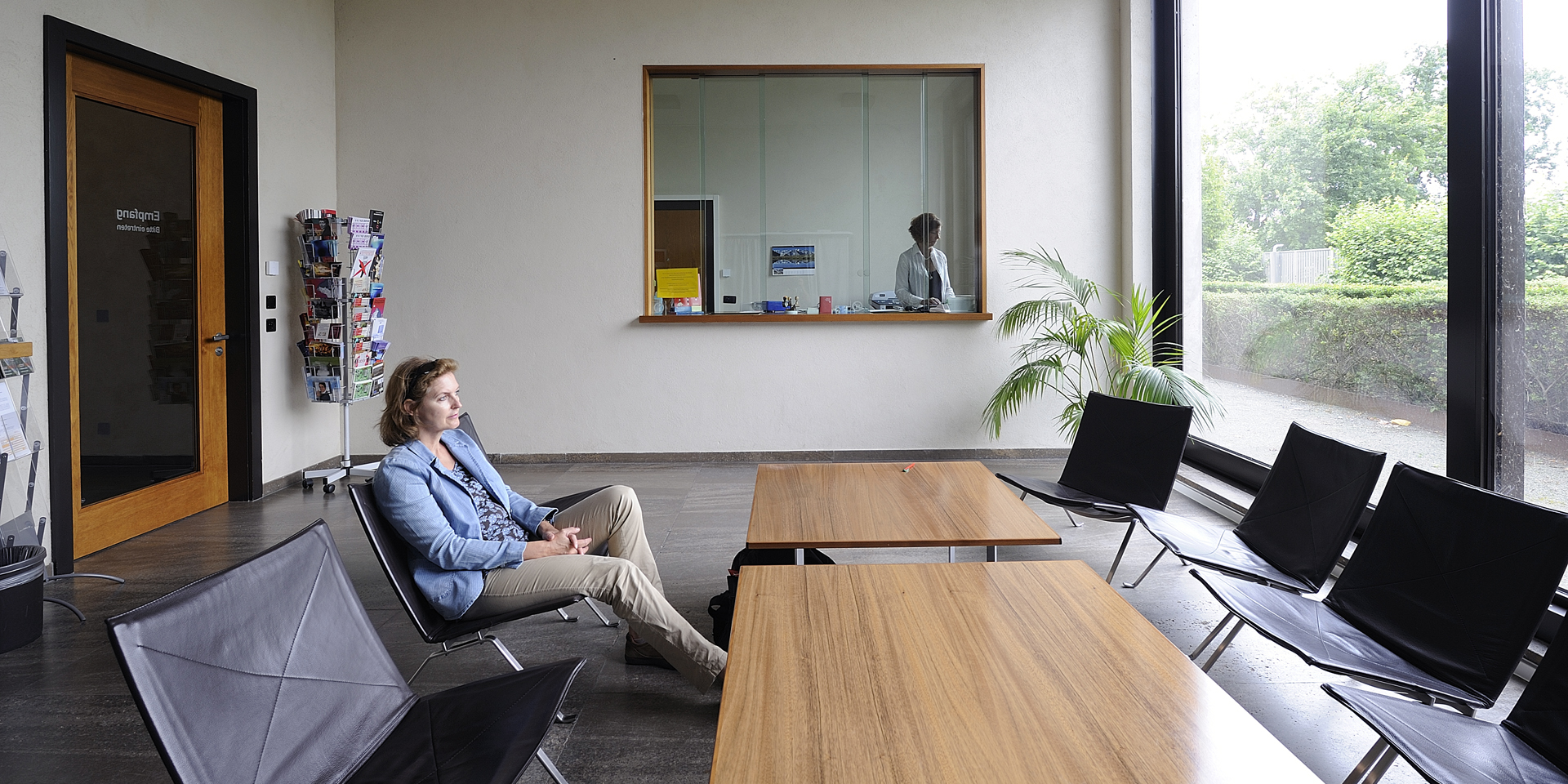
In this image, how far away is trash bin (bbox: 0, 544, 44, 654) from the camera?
341 cm

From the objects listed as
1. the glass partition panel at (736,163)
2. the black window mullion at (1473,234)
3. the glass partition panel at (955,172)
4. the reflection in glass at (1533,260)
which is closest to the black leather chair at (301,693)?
the reflection in glass at (1533,260)

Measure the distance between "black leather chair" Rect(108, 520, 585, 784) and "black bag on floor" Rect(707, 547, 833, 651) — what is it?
3.88 ft

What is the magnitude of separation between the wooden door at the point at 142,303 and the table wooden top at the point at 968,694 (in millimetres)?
4380

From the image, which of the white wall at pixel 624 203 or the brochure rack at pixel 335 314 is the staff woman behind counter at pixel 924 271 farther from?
the brochure rack at pixel 335 314

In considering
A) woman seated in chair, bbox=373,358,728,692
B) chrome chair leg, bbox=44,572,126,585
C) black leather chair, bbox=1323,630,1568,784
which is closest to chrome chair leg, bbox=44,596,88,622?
chrome chair leg, bbox=44,572,126,585

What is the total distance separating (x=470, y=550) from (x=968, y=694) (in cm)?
169

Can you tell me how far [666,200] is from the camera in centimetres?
733

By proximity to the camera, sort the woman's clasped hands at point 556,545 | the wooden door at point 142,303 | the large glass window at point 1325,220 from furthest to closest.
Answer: the wooden door at point 142,303 → the large glass window at point 1325,220 → the woman's clasped hands at point 556,545

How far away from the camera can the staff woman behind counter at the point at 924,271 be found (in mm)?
7340

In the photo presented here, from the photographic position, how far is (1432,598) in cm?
251

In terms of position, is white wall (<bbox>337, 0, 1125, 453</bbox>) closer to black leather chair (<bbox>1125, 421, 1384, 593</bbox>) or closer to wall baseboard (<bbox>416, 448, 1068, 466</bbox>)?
wall baseboard (<bbox>416, 448, 1068, 466</bbox>)

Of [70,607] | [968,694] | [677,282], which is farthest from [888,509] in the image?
[677,282]

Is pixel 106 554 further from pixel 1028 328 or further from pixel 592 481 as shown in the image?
pixel 1028 328

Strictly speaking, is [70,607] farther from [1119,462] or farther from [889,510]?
[1119,462]
